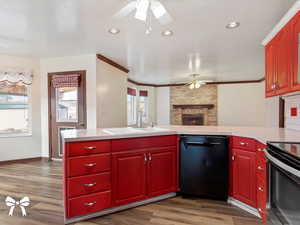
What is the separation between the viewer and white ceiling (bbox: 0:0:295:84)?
88.1 inches

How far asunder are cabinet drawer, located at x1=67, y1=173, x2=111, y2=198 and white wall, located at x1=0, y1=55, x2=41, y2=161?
3187 mm

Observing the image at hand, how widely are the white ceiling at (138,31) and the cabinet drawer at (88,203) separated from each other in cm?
215

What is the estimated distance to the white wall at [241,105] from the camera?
7.59 metres

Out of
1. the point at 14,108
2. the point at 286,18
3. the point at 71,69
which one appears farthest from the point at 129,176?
the point at 14,108

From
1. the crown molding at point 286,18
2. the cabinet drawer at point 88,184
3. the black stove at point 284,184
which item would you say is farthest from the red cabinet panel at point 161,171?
the crown molding at point 286,18

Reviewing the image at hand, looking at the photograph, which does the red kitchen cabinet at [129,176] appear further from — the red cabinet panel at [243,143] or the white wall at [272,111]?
the white wall at [272,111]

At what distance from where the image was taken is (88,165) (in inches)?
77.5

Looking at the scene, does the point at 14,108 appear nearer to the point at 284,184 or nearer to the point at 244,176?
the point at 244,176

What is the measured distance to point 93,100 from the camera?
415 centimetres

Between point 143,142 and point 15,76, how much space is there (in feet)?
12.0

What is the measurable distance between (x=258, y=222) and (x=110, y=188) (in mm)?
1597

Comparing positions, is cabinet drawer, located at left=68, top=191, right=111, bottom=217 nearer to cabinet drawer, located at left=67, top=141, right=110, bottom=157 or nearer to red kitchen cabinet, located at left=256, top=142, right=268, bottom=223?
cabinet drawer, located at left=67, top=141, right=110, bottom=157

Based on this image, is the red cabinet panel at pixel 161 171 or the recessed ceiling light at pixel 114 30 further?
the recessed ceiling light at pixel 114 30

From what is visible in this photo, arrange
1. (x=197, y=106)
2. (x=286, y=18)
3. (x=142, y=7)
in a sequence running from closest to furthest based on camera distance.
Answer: (x=142, y=7) < (x=286, y=18) < (x=197, y=106)
